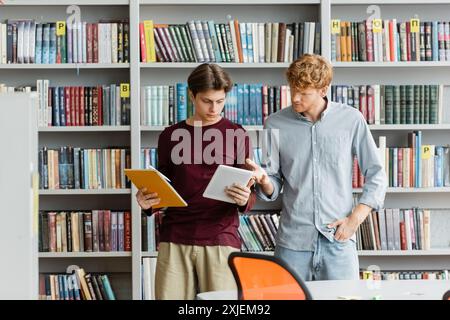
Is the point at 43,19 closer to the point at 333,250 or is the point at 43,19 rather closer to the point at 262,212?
the point at 262,212

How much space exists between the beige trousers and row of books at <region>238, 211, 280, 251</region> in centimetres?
154

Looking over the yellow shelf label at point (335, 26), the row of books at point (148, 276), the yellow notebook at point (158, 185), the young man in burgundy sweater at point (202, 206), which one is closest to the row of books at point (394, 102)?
the yellow shelf label at point (335, 26)

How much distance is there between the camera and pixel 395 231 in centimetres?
526

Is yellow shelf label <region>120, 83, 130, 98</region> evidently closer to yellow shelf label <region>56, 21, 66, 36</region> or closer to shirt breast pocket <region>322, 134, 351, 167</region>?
yellow shelf label <region>56, 21, 66, 36</region>

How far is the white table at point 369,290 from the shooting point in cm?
300

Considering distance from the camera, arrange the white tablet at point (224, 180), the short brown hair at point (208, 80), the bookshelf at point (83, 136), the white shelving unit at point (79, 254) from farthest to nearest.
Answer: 1. the bookshelf at point (83, 136)
2. the white shelving unit at point (79, 254)
3. the short brown hair at point (208, 80)
4. the white tablet at point (224, 180)

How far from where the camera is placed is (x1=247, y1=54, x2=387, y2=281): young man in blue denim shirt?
3.52 m

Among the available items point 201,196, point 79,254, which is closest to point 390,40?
point 201,196

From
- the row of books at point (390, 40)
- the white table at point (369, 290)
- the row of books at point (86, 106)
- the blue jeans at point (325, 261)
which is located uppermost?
the row of books at point (390, 40)

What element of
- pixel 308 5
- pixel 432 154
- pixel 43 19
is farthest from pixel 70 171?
pixel 432 154

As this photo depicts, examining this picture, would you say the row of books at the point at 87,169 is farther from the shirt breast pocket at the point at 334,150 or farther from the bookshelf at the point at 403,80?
the shirt breast pocket at the point at 334,150

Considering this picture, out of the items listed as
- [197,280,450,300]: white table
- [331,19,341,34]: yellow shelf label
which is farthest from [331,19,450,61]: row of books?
[197,280,450,300]: white table

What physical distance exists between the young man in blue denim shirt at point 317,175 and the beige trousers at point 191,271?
0.81 feet

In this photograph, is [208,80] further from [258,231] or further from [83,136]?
[83,136]
